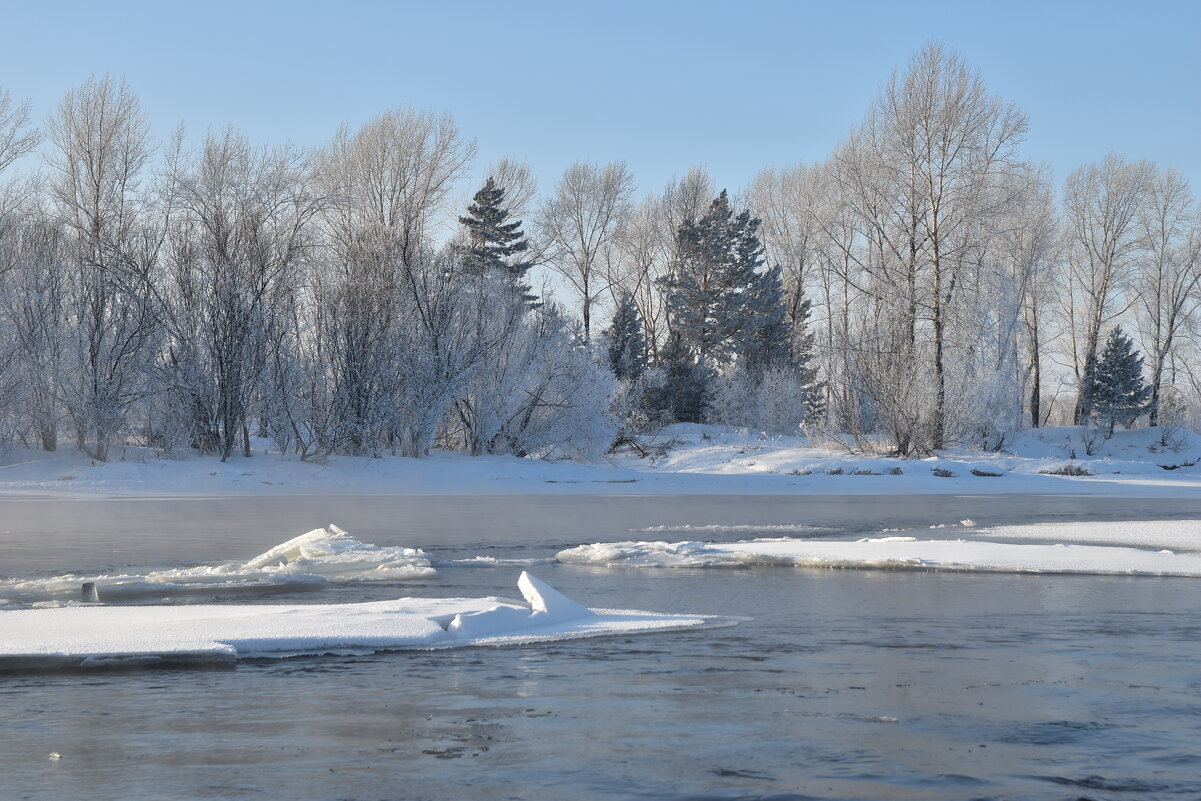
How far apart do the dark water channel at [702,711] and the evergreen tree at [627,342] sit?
136ft

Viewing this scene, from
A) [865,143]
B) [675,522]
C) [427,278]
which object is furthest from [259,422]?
[865,143]

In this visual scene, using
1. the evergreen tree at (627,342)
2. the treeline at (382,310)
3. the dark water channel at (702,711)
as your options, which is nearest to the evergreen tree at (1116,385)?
the treeline at (382,310)

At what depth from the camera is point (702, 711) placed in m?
5.42

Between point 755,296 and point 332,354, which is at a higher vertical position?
point 755,296

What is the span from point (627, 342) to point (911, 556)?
133 feet

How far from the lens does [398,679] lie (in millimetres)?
6191

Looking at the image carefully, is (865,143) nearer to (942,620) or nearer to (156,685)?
(942,620)

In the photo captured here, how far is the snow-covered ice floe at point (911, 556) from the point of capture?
11.1 meters

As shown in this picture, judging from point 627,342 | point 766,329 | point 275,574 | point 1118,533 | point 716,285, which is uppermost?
point 716,285

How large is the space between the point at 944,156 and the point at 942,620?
27096mm

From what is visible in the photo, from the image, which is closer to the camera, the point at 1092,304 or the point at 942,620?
the point at 942,620

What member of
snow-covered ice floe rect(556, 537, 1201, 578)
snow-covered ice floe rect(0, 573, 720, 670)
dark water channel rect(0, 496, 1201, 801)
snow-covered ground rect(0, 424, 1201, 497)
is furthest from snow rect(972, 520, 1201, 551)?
snow-covered ground rect(0, 424, 1201, 497)

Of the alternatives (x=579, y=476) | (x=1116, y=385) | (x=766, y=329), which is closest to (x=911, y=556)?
(x=579, y=476)

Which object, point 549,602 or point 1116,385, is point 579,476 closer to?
point 549,602
